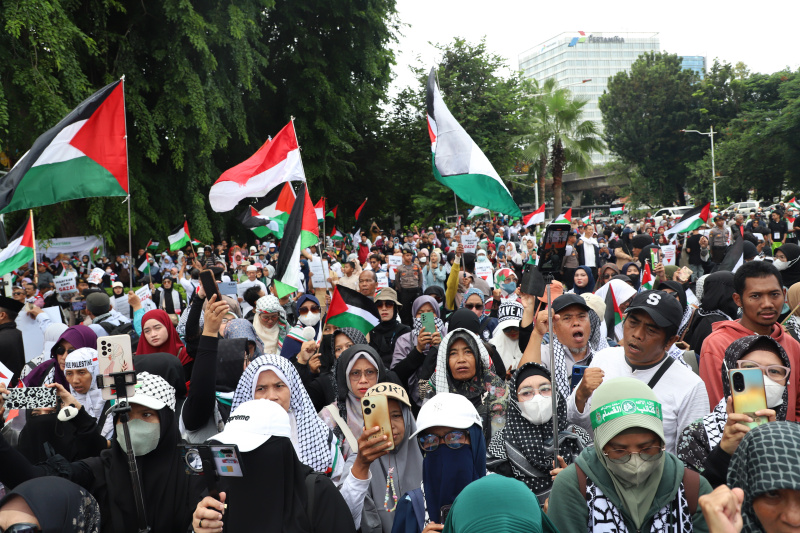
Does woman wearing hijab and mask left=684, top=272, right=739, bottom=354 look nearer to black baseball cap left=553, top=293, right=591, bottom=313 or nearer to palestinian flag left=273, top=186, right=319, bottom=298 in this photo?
black baseball cap left=553, top=293, right=591, bottom=313

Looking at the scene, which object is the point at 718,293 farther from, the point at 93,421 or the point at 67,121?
the point at 67,121

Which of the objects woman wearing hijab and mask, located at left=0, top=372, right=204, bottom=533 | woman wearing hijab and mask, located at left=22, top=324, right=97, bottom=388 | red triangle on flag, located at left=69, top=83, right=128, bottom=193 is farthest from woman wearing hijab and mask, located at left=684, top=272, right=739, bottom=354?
red triangle on flag, located at left=69, top=83, right=128, bottom=193

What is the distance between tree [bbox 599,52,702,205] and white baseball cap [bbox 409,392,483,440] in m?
53.8

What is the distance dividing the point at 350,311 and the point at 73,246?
48.2 feet

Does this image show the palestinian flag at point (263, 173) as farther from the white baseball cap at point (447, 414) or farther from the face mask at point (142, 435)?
the white baseball cap at point (447, 414)

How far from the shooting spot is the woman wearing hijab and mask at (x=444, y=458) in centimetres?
280

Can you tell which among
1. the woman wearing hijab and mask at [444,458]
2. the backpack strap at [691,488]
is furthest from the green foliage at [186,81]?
the backpack strap at [691,488]

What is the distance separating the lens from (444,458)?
111 inches

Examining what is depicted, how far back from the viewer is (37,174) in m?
6.67

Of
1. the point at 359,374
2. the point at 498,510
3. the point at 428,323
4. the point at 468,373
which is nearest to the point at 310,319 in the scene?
the point at 428,323

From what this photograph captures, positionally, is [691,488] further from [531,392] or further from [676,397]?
[531,392]

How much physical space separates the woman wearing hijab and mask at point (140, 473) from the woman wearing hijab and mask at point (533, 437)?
1.40m

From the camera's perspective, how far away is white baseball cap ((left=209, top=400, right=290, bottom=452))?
2.52 meters

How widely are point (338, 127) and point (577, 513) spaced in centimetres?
2320
